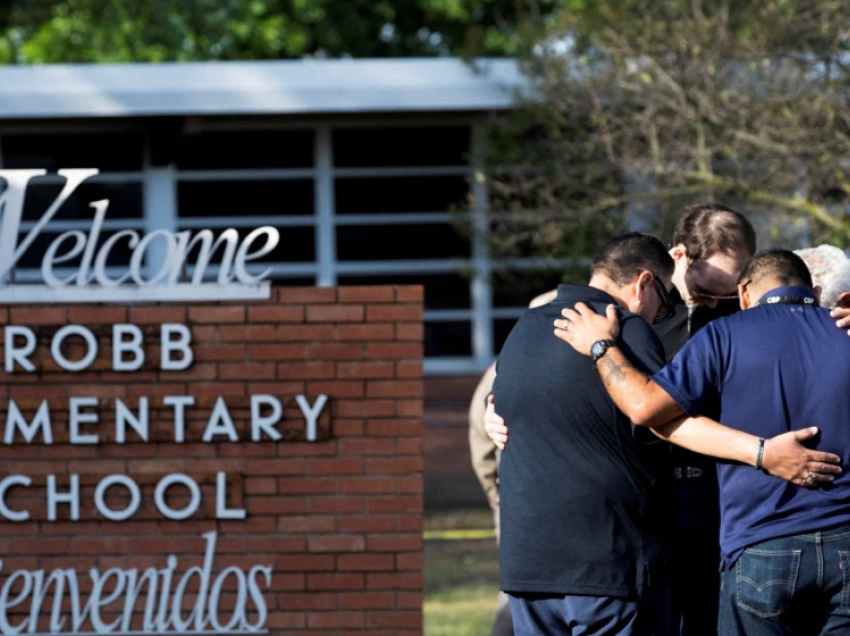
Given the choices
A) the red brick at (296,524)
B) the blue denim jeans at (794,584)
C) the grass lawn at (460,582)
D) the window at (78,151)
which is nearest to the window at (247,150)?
the window at (78,151)

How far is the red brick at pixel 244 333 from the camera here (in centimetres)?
570

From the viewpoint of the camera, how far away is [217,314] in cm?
571

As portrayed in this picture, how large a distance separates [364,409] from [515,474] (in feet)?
7.30

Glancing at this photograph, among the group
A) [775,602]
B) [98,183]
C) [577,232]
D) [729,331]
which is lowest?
[775,602]

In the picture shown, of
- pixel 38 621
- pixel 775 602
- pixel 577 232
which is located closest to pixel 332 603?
pixel 38 621

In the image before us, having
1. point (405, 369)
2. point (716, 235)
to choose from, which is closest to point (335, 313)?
point (405, 369)

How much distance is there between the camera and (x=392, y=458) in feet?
18.7

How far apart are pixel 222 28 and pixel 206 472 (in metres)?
14.1

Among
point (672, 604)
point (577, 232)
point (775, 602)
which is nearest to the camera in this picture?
point (775, 602)

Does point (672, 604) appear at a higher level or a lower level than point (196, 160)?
lower

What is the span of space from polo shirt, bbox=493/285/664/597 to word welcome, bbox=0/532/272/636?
8.03 feet

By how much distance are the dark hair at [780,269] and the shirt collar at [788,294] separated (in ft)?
0.07

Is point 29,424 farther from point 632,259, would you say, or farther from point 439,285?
point 439,285

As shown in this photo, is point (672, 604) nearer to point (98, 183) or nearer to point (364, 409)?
point (364, 409)
